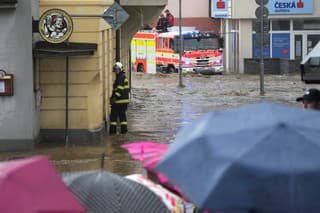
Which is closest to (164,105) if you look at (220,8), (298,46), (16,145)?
(16,145)

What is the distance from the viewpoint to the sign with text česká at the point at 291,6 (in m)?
46.1

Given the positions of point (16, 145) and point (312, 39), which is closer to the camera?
point (16, 145)

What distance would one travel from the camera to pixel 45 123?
16391 millimetres

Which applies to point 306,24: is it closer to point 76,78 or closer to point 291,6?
point 291,6

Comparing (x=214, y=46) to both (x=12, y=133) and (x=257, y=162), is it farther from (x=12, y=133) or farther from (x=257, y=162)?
(x=257, y=162)

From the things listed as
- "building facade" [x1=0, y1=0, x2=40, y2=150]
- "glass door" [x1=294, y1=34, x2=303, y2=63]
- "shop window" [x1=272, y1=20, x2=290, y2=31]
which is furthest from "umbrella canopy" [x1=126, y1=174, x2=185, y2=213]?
"shop window" [x1=272, y1=20, x2=290, y2=31]

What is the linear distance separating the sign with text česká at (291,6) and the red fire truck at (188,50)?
12.0 ft

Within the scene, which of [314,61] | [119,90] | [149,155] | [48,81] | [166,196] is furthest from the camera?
[119,90]

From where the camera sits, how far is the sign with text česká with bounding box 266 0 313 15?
151 feet

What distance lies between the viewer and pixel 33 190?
399 cm

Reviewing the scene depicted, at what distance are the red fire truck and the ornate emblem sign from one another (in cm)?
3023

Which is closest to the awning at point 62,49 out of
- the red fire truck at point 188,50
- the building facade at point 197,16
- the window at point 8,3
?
the window at point 8,3

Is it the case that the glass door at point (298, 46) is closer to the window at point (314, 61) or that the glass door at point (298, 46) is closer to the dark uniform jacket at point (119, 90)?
the dark uniform jacket at point (119, 90)

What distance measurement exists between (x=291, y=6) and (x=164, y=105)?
866 inches
